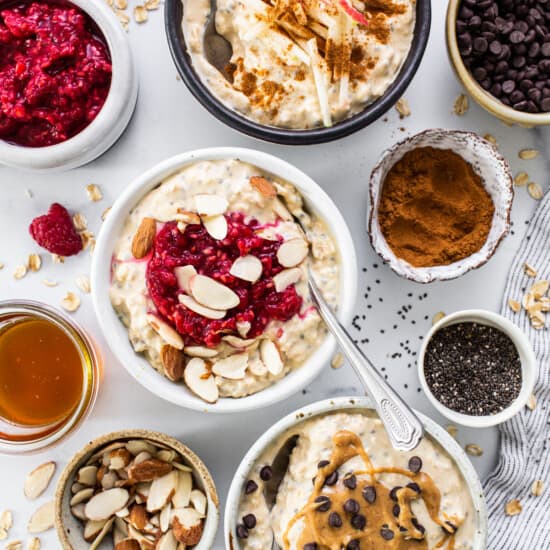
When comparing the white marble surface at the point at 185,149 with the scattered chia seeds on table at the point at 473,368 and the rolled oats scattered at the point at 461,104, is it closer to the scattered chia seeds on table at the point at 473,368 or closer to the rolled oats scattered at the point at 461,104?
the rolled oats scattered at the point at 461,104

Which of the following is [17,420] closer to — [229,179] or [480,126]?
[229,179]

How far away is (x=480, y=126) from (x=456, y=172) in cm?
22

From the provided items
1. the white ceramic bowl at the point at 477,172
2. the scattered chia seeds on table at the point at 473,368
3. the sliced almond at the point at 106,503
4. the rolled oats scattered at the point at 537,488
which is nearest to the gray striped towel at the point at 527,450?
the rolled oats scattered at the point at 537,488

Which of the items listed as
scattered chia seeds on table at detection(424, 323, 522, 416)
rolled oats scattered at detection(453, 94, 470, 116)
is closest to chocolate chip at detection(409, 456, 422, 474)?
scattered chia seeds on table at detection(424, 323, 522, 416)

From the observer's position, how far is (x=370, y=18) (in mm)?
1986

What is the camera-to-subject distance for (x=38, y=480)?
7.51ft

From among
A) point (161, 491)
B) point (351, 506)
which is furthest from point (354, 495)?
point (161, 491)

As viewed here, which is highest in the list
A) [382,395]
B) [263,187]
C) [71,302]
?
[263,187]

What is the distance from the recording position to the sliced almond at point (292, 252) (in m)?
1.92

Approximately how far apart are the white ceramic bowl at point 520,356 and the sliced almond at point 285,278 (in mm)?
459

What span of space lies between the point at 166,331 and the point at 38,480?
0.75 meters

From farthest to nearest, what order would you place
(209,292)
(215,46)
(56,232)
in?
(56,232)
(215,46)
(209,292)

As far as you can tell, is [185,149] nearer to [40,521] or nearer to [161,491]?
[161,491]

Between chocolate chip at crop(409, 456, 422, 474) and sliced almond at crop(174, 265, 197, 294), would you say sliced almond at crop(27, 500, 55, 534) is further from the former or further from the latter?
chocolate chip at crop(409, 456, 422, 474)
